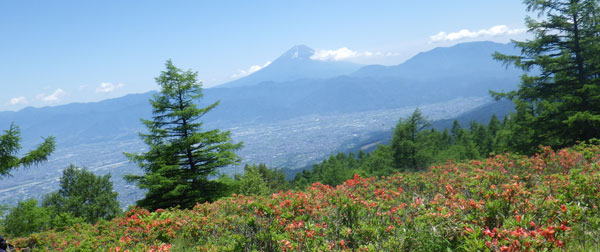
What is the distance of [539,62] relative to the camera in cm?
1474

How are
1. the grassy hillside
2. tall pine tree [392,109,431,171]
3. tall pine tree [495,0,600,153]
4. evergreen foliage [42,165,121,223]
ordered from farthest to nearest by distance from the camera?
evergreen foliage [42,165,121,223] < tall pine tree [392,109,431,171] < tall pine tree [495,0,600,153] < the grassy hillside

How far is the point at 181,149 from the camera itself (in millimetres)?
15750

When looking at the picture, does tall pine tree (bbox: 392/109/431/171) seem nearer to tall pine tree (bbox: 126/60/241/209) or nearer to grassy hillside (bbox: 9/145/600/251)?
tall pine tree (bbox: 126/60/241/209)

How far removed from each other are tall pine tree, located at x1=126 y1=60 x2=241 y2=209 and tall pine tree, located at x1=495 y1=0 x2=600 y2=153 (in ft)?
50.7

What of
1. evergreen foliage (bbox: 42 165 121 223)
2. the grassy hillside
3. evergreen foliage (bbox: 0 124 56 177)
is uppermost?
evergreen foliage (bbox: 0 124 56 177)

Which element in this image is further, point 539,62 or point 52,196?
point 52,196

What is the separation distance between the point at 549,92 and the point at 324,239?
54.4 feet

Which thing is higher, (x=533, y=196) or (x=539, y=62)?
(x=539, y=62)

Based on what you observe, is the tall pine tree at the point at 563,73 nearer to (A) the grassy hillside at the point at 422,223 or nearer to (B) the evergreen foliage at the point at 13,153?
(A) the grassy hillside at the point at 422,223

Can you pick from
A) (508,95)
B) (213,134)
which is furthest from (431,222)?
(508,95)

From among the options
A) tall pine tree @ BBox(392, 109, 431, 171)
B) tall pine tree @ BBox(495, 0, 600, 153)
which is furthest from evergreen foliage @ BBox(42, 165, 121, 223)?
tall pine tree @ BBox(495, 0, 600, 153)

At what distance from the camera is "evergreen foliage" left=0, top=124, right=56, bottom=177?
1069 centimetres

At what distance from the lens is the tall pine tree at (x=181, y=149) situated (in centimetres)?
1535

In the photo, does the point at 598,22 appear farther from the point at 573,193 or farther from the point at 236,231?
the point at 236,231
